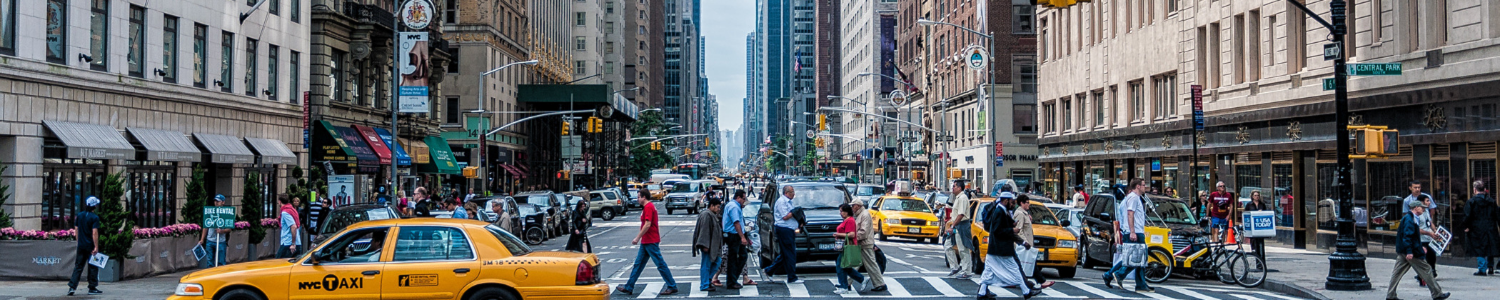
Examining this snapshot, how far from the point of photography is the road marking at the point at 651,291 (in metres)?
16.8

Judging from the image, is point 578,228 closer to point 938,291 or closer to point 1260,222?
point 938,291

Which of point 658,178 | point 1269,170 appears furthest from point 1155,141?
point 658,178

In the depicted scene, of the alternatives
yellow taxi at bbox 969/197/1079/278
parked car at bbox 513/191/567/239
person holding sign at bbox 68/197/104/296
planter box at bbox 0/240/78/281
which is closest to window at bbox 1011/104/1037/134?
parked car at bbox 513/191/567/239

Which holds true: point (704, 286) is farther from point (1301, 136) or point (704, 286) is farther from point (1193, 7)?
point (1193, 7)

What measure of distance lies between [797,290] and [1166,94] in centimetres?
2453

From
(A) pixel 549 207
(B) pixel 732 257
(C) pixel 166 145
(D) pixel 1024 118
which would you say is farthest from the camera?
(D) pixel 1024 118

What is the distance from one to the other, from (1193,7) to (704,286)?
23.0 m

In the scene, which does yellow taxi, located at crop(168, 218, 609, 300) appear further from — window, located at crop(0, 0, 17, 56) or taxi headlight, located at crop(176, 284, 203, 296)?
window, located at crop(0, 0, 17, 56)

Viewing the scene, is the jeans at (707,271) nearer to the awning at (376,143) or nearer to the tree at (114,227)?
the tree at (114,227)

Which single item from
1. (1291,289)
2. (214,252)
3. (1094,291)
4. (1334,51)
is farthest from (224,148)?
(1334,51)

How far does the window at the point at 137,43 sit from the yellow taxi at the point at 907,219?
56.1 feet

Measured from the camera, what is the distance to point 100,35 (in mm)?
25281

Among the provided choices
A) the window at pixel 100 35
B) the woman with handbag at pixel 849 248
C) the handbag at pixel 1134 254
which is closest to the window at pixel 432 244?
the woman with handbag at pixel 849 248

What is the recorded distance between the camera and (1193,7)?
35344mm
